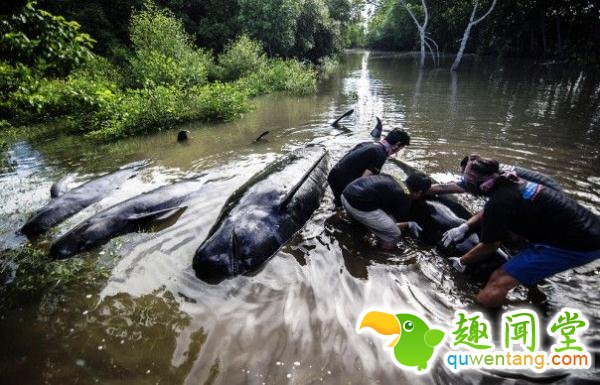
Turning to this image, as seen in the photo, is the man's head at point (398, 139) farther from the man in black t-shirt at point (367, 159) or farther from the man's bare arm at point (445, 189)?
the man's bare arm at point (445, 189)

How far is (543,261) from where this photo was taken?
3.63 m

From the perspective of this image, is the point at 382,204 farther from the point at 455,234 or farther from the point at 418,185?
the point at 455,234

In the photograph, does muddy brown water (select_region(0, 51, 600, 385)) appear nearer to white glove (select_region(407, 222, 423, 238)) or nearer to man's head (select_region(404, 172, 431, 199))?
white glove (select_region(407, 222, 423, 238))

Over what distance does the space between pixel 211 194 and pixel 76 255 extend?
271 cm

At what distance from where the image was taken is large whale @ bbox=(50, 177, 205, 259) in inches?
205

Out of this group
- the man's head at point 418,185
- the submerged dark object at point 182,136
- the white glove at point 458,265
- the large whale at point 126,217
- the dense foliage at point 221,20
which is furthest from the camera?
the dense foliage at point 221,20

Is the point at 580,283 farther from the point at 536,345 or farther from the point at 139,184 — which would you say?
the point at 139,184

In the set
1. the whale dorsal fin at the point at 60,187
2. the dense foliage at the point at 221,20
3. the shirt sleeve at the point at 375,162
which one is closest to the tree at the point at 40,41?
the whale dorsal fin at the point at 60,187

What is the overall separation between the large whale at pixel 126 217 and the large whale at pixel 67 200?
Answer: 0.96m

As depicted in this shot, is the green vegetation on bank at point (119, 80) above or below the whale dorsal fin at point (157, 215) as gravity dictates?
above

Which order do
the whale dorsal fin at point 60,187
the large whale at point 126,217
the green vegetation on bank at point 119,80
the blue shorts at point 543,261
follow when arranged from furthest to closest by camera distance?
the whale dorsal fin at point 60,187 < the large whale at point 126,217 < the green vegetation on bank at point 119,80 < the blue shorts at point 543,261

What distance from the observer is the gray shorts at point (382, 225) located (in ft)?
17.2

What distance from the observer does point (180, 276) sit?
15.3 ft

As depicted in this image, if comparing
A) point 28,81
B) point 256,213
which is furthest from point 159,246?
point 28,81
